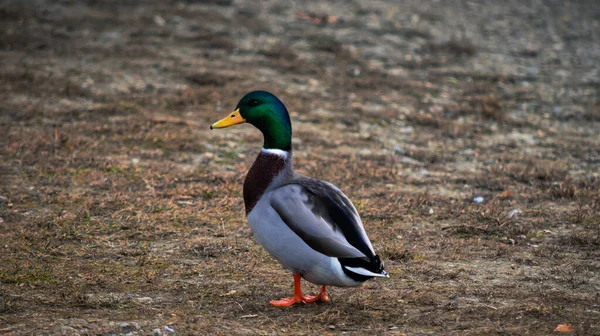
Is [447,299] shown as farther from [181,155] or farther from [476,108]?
[476,108]

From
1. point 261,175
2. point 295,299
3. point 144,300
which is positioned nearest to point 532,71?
point 261,175

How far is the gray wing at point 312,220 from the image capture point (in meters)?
4.25

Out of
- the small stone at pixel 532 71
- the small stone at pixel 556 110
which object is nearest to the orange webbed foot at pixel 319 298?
the small stone at pixel 556 110

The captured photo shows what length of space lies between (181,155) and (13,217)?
207cm

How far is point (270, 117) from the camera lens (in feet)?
16.2

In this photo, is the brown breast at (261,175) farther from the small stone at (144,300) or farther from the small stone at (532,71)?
the small stone at (532,71)

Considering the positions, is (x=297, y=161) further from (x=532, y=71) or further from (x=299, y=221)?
(x=532, y=71)

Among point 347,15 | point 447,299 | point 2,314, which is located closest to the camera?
point 2,314

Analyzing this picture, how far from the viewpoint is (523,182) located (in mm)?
7266

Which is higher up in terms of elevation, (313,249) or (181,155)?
(313,249)

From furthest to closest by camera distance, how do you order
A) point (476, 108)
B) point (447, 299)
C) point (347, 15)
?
point (347, 15)
point (476, 108)
point (447, 299)

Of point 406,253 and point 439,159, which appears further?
point 439,159

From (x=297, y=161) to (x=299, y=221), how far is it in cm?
333

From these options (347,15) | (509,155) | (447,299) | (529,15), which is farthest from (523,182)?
(529,15)
